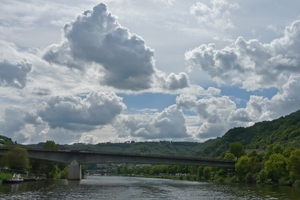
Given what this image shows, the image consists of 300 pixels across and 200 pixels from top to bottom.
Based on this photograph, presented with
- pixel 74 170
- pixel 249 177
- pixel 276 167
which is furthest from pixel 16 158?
pixel 276 167

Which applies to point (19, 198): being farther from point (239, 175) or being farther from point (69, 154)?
point (239, 175)

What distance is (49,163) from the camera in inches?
7018

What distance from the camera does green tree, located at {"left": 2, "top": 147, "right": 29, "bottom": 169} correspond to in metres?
137

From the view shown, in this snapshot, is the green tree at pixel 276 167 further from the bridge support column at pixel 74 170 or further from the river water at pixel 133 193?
the bridge support column at pixel 74 170

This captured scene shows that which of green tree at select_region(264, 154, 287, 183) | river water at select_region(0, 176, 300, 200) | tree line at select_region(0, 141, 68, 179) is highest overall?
tree line at select_region(0, 141, 68, 179)

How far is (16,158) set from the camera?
136500 millimetres

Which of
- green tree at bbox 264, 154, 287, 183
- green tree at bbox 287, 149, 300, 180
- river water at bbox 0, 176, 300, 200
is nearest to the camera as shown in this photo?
river water at bbox 0, 176, 300, 200

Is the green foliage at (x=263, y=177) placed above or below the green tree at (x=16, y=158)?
below

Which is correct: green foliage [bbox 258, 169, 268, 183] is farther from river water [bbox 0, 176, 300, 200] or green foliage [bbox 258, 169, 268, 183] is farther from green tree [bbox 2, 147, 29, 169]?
green tree [bbox 2, 147, 29, 169]

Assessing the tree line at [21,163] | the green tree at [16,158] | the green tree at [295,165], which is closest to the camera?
the green tree at [295,165]

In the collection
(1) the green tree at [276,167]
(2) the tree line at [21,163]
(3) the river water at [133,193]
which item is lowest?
(3) the river water at [133,193]

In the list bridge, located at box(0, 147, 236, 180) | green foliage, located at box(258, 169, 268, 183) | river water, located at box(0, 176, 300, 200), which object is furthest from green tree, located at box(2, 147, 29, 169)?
green foliage, located at box(258, 169, 268, 183)

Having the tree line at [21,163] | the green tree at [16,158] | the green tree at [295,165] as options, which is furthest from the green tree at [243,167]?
the green tree at [16,158]

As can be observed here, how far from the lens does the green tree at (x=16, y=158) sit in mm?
136625
